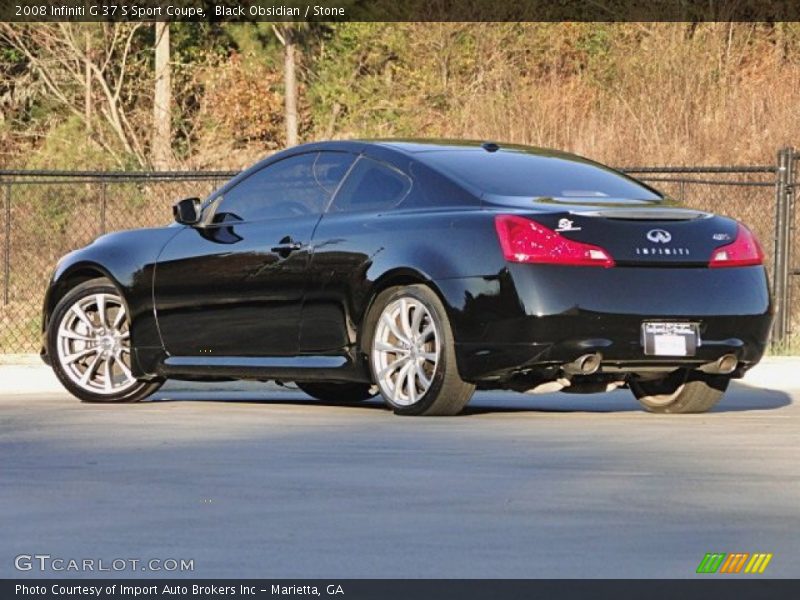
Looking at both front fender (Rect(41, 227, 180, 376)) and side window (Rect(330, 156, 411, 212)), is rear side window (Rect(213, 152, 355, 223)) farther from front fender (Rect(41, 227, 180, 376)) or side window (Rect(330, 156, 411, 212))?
front fender (Rect(41, 227, 180, 376))

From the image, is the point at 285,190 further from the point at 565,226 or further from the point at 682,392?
the point at 682,392

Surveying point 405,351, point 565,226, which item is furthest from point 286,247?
point 565,226

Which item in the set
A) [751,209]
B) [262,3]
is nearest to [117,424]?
[751,209]

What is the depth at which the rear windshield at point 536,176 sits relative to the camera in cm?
1277

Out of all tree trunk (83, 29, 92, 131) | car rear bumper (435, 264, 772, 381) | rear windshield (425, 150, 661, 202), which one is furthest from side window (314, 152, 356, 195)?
tree trunk (83, 29, 92, 131)

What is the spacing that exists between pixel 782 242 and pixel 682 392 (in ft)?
23.0

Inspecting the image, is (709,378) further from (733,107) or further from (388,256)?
(733,107)

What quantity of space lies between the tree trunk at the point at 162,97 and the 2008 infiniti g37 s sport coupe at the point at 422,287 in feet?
102

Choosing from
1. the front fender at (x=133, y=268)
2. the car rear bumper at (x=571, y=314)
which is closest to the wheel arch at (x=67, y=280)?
the front fender at (x=133, y=268)

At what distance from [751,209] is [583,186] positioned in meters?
13.4

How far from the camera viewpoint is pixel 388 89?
4662 cm

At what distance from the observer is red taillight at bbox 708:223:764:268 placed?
12539mm

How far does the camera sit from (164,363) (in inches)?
548

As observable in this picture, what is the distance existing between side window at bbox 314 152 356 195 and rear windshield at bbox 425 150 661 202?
54cm
